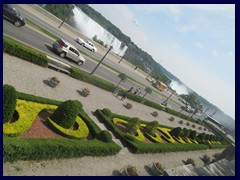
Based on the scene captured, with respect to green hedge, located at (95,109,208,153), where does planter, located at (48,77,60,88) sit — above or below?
below

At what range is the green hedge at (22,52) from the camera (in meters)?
19.7

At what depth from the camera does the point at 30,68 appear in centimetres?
2066

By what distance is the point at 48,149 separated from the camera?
11.9m

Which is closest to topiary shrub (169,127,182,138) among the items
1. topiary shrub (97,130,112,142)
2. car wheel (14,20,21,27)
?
topiary shrub (97,130,112,142)

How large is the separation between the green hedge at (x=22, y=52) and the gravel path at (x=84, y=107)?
49 cm

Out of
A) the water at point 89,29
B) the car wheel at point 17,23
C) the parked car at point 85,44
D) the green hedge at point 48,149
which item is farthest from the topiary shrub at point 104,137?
the water at point 89,29

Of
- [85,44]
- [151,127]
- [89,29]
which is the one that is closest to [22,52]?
[151,127]

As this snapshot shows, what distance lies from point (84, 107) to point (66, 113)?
6.22 m

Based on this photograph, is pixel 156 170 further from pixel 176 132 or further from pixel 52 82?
pixel 176 132

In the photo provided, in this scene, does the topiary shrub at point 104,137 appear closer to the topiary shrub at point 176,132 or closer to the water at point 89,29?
the topiary shrub at point 176,132

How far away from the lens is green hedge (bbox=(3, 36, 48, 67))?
19703 mm

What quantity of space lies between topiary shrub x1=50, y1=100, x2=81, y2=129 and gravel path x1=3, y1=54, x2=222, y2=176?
2.41m

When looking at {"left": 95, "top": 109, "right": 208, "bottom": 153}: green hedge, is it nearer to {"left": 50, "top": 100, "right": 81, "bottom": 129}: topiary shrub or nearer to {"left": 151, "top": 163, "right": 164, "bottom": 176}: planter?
{"left": 151, "top": 163, "right": 164, "bottom": 176}: planter
